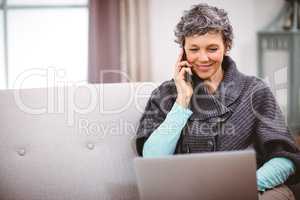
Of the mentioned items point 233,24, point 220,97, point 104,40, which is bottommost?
point 220,97

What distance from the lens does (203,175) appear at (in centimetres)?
101

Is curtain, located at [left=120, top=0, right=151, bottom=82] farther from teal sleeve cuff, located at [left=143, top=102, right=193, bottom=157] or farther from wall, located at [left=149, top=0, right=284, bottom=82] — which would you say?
teal sleeve cuff, located at [left=143, top=102, right=193, bottom=157]

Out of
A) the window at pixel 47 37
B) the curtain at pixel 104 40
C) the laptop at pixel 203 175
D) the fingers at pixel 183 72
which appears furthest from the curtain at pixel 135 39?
the laptop at pixel 203 175

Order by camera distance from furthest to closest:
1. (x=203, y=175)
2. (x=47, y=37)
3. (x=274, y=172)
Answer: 1. (x=47, y=37)
2. (x=274, y=172)
3. (x=203, y=175)

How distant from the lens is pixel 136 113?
1.62m

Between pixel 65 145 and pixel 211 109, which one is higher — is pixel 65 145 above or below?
below

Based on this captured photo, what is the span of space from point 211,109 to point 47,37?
2740mm

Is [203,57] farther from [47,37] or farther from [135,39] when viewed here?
[47,37]

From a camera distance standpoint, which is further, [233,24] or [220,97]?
[233,24]

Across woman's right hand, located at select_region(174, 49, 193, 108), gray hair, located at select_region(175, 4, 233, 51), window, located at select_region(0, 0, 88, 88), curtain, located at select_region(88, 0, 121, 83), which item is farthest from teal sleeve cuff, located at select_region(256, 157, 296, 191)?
window, located at select_region(0, 0, 88, 88)

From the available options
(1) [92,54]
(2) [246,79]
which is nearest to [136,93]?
(2) [246,79]

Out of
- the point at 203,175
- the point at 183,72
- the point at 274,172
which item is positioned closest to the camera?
the point at 203,175

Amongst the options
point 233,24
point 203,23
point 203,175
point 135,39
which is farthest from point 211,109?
point 233,24

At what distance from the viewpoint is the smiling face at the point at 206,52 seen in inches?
56.9
